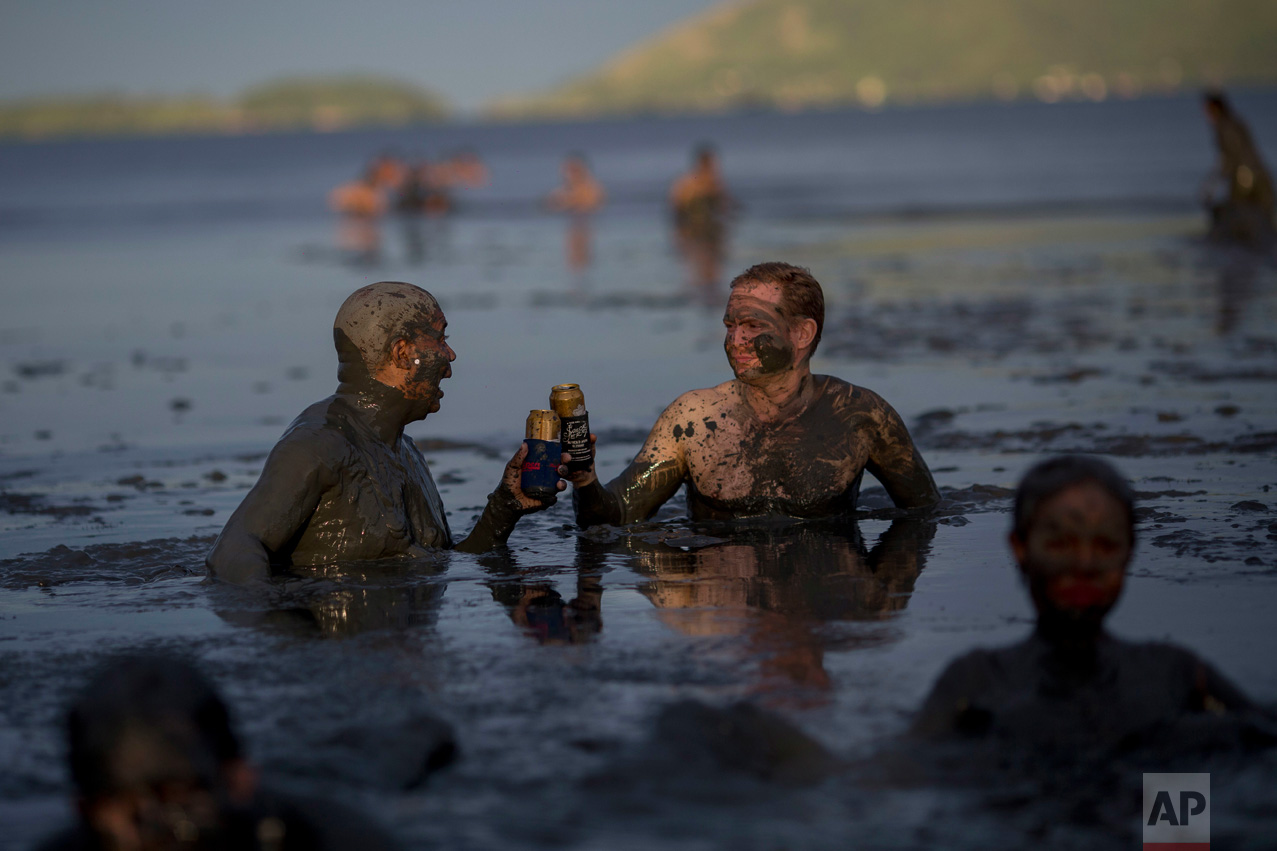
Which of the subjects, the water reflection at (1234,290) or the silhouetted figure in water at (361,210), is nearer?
the water reflection at (1234,290)

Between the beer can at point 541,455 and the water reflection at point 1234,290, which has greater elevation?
the water reflection at point 1234,290

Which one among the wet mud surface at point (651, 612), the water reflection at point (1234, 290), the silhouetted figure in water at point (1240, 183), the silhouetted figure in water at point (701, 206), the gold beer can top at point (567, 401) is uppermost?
the silhouetted figure in water at point (701, 206)

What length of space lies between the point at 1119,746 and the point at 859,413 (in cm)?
308

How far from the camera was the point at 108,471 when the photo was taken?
30.8ft

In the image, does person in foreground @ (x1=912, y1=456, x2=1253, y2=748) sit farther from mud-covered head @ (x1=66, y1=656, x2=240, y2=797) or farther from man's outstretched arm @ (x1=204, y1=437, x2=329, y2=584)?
man's outstretched arm @ (x1=204, y1=437, x2=329, y2=584)

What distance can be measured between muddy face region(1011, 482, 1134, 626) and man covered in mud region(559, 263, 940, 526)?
118 inches

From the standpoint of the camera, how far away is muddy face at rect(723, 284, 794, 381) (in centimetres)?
697

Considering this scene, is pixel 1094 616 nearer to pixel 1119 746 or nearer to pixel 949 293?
pixel 1119 746

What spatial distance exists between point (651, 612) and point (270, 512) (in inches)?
60.4

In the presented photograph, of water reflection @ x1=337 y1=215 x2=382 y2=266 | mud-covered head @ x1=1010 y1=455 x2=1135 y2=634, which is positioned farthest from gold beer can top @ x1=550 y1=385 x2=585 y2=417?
water reflection @ x1=337 y1=215 x2=382 y2=266

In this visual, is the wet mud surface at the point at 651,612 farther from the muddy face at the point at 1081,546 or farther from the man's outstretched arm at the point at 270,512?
the muddy face at the point at 1081,546

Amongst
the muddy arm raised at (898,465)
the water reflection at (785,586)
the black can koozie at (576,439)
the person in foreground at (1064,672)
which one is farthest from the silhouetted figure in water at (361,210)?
the person in foreground at (1064,672)

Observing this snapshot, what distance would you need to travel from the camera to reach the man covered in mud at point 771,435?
702 cm

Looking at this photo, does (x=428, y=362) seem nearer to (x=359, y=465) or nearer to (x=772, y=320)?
(x=359, y=465)
